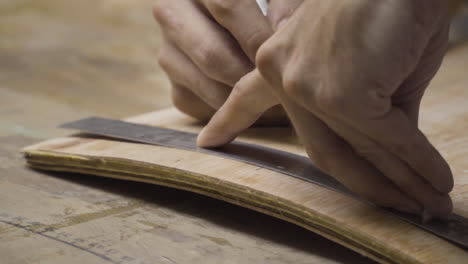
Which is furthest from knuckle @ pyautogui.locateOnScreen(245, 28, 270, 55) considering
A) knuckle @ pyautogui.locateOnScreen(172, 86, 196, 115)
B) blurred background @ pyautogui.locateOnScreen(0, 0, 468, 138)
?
blurred background @ pyautogui.locateOnScreen(0, 0, 468, 138)

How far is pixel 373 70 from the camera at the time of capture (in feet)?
1.89

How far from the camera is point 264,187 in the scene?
0.79 meters

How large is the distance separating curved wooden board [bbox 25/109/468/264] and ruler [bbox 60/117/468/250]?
10 mm

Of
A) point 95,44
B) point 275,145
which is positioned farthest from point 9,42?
point 275,145

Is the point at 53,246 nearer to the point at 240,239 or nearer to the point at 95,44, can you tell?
the point at 240,239

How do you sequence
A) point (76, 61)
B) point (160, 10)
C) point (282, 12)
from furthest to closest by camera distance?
point (76, 61) < point (160, 10) < point (282, 12)

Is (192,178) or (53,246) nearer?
(53,246)

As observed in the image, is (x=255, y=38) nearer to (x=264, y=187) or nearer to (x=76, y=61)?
(x=264, y=187)

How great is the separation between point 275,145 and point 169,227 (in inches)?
10.2

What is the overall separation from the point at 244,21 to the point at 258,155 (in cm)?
18

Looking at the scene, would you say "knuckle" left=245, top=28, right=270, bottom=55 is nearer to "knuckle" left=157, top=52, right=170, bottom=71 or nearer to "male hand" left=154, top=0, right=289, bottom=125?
"male hand" left=154, top=0, right=289, bottom=125

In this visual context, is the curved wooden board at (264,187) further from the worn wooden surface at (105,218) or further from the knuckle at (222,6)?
the knuckle at (222,6)

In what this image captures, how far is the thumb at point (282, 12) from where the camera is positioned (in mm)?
878

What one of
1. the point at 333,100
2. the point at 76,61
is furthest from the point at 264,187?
the point at 76,61
